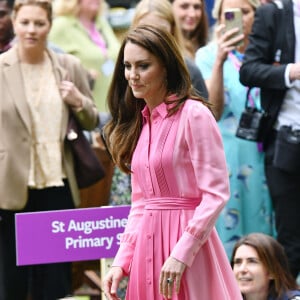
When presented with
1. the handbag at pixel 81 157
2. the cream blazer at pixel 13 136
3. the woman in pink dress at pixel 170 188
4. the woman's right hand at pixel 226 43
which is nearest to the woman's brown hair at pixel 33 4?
the cream blazer at pixel 13 136

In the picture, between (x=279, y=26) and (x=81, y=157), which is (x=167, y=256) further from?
(x=81, y=157)

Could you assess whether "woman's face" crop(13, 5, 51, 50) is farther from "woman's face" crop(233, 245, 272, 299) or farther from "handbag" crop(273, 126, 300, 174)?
"woman's face" crop(233, 245, 272, 299)

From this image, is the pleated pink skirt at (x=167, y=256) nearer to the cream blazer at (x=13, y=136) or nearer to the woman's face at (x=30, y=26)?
the cream blazer at (x=13, y=136)

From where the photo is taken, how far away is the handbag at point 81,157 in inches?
287

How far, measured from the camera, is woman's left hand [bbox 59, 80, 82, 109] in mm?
7199

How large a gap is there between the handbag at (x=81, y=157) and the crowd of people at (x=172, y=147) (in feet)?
0.16

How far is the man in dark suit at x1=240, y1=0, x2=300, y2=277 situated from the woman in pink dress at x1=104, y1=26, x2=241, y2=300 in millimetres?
1931

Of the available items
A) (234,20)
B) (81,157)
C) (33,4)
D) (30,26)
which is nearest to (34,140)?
(81,157)

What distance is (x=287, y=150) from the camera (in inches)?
260

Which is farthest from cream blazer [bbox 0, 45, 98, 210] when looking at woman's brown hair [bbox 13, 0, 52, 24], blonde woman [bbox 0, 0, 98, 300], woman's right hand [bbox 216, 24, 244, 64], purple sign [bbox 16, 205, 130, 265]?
woman's right hand [bbox 216, 24, 244, 64]

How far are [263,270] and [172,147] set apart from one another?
2025mm

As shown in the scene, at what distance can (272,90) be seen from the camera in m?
6.71

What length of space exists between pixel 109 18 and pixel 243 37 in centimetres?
382

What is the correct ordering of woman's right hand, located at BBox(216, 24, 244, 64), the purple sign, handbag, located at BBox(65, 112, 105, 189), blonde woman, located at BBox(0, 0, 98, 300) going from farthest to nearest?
handbag, located at BBox(65, 112, 105, 189) < woman's right hand, located at BBox(216, 24, 244, 64) < blonde woman, located at BBox(0, 0, 98, 300) < the purple sign
